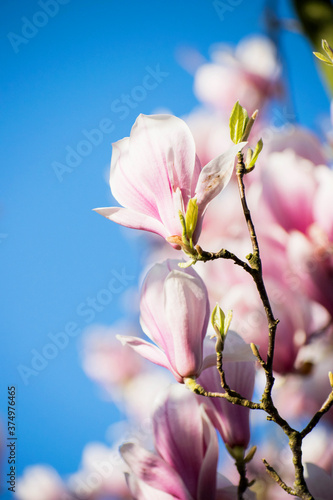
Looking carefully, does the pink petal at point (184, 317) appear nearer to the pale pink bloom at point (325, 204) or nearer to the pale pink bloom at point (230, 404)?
the pale pink bloom at point (230, 404)

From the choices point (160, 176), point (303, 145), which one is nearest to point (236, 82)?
point (303, 145)

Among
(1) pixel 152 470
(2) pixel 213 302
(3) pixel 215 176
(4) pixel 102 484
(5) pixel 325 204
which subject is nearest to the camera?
(3) pixel 215 176

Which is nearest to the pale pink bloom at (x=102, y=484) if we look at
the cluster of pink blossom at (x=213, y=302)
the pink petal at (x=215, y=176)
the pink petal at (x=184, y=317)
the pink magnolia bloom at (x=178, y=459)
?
Answer: the cluster of pink blossom at (x=213, y=302)

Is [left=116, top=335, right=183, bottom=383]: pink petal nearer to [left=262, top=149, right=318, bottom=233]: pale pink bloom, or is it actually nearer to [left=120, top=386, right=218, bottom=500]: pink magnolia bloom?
[left=120, top=386, right=218, bottom=500]: pink magnolia bloom

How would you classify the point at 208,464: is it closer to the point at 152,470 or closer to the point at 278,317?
the point at 152,470

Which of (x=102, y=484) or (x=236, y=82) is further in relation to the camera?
(x=236, y=82)

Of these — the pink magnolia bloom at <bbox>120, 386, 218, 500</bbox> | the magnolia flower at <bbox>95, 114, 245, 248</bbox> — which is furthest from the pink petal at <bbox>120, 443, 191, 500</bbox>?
the magnolia flower at <bbox>95, 114, 245, 248</bbox>
